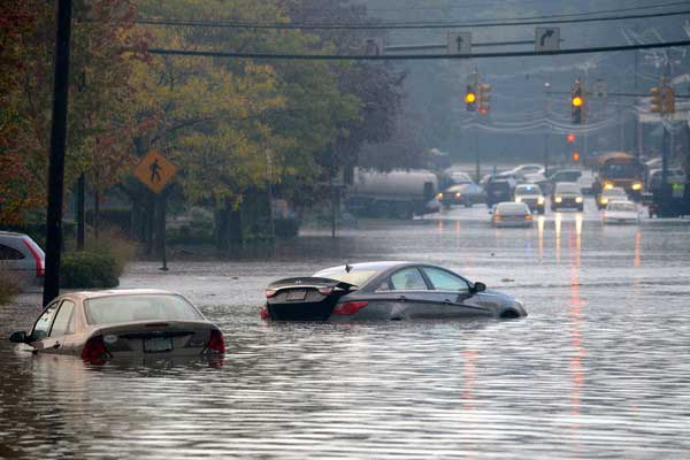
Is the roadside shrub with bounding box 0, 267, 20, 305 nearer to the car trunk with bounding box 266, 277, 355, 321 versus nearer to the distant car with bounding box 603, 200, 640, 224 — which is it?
the car trunk with bounding box 266, 277, 355, 321

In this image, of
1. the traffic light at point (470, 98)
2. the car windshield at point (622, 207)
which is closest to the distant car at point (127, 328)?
the traffic light at point (470, 98)

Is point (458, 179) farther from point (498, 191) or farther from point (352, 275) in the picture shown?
point (352, 275)

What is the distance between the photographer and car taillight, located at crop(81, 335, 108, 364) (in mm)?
18656

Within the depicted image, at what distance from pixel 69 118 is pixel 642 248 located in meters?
27.6

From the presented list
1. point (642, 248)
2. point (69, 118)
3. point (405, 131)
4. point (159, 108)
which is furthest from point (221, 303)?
point (405, 131)

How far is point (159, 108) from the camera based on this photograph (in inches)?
2267

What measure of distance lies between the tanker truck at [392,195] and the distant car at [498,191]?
42.9 ft

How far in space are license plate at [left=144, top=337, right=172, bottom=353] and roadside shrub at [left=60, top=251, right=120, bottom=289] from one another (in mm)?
19410

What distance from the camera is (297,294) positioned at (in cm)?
2656

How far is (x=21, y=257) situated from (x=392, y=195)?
7792cm

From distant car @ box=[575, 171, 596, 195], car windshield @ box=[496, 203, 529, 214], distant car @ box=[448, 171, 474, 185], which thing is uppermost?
distant car @ box=[448, 171, 474, 185]

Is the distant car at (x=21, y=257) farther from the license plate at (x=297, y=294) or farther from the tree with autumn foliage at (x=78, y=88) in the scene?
the license plate at (x=297, y=294)

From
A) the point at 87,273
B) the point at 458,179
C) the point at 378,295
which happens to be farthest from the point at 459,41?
the point at 458,179

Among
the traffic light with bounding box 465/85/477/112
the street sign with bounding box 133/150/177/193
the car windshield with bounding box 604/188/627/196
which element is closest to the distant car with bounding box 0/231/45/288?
the street sign with bounding box 133/150/177/193
